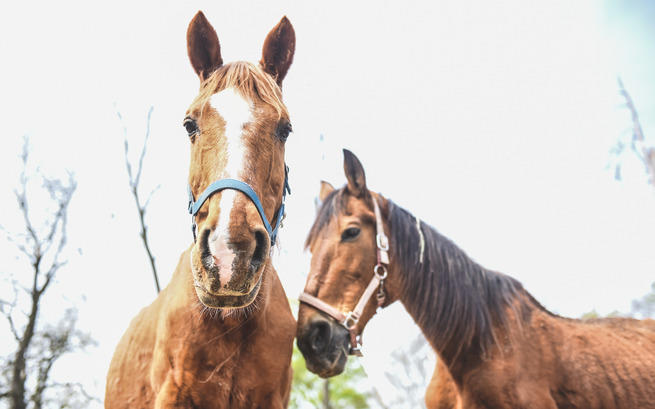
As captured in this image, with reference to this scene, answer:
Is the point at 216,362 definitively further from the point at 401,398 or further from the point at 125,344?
the point at 401,398

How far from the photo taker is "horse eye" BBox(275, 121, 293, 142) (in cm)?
256

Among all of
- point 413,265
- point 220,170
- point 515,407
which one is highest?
point 220,170

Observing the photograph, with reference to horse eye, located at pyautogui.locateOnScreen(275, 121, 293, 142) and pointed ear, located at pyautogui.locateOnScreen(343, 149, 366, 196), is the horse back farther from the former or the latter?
horse eye, located at pyautogui.locateOnScreen(275, 121, 293, 142)

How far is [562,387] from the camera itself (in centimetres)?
382

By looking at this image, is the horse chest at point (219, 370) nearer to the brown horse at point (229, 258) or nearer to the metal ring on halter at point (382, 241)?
the brown horse at point (229, 258)

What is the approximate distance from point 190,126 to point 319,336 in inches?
81.0

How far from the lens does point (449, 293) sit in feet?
13.9

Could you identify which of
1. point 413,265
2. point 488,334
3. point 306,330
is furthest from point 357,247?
point 488,334

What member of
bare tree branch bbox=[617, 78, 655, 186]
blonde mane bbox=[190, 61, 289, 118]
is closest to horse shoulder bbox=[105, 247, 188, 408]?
blonde mane bbox=[190, 61, 289, 118]

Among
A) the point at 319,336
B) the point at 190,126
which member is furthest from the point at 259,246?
the point at 319,336

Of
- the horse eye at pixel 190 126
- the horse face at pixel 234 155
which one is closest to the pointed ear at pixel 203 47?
the horse face at pixel 234 155

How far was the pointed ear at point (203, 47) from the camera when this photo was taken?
2875 millimetres

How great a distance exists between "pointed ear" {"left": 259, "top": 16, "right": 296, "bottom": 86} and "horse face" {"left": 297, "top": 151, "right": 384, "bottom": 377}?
1.58 meters

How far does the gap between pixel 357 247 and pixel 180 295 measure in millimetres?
1951
